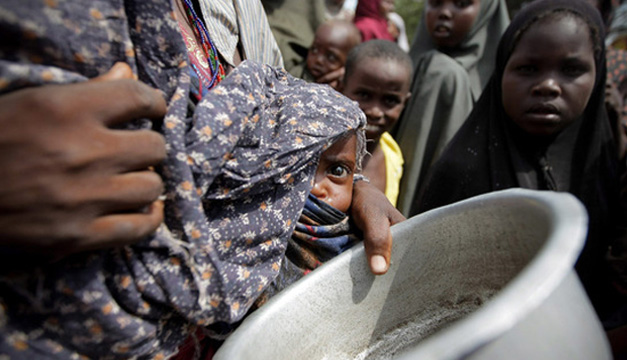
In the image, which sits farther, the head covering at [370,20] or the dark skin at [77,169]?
the head covering at [370,20]

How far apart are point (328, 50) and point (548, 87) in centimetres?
166

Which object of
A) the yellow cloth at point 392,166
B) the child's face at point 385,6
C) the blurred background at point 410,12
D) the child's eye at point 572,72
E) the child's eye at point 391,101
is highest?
the child's eye at point 572,72

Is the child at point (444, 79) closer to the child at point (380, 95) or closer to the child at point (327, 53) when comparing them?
the child at point (380, 95)

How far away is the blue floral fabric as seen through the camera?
1.44 feet

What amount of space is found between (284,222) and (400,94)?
1.83 meters

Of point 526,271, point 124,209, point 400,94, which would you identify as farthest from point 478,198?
point 400,94

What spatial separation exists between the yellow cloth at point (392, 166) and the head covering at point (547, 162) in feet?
1.16

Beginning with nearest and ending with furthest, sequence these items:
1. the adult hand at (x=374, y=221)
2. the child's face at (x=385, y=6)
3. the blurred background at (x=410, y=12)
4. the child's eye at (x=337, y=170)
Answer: the adult hand at (x=374, y=221) < the child's eye at (x=337, y=170) < the child's face at (x=385, y=6) < the blurred background at (x=410, y=12)

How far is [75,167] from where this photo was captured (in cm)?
40

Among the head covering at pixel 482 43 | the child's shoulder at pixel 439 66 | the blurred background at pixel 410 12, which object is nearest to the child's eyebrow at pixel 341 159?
the child's shoulder at pixel 439 66

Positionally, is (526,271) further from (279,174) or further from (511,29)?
(511,29)

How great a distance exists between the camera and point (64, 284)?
456mm

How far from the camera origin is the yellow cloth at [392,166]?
223 cm

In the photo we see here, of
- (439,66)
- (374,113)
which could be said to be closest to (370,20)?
(439,66)
